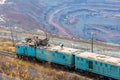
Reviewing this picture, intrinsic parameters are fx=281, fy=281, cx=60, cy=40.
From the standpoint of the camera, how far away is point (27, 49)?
41.9 meters

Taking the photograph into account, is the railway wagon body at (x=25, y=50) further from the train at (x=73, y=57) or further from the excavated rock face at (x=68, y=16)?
the excavated rock face at (x=68, y=16)

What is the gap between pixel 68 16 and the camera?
5246 inches

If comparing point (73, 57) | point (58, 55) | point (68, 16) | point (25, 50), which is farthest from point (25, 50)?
point (68, 16)

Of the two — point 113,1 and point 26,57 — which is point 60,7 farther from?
point 26,57

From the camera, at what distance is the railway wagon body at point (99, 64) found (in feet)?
103

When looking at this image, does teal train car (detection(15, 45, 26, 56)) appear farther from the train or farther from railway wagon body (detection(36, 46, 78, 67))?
railway wagon body (detection(36, 46, 78, 67))

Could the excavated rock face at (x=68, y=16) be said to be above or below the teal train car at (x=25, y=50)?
above

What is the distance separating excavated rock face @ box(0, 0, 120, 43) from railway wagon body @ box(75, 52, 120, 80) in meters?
66.9

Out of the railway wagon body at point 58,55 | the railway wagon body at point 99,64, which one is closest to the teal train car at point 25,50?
the railway wagon body at point 58,55

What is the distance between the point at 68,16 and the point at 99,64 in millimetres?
101322

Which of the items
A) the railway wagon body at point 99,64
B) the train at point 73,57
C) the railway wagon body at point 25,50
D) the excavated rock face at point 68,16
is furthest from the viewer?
the excavated rock face at point 68,16

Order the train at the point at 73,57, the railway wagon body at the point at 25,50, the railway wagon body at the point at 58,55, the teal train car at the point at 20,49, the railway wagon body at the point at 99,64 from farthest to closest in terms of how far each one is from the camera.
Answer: the teal train car at the point at 20,49 < the railway wagon body at the point at 25,50 < the railway wagon body at the point at 58,55 < the train at the point at 73,57 < the railway wagon body at the point at 99,64

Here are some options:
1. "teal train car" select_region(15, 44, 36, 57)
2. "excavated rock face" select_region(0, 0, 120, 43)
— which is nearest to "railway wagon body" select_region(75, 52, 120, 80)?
"teal train car" select_region(15, 44, 36, 57)

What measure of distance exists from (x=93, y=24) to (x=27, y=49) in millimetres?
80658
